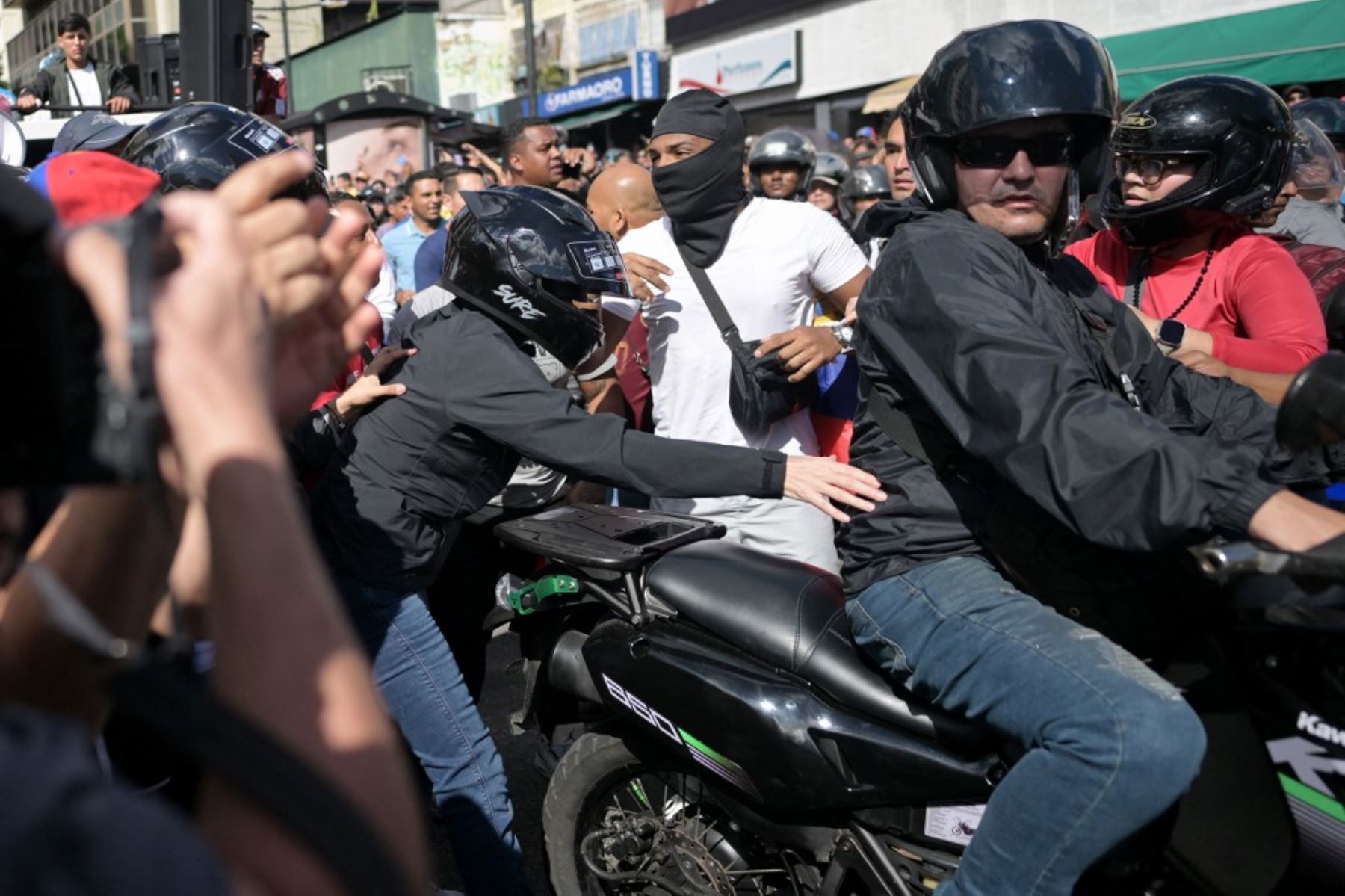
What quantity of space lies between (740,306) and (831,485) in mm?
1800

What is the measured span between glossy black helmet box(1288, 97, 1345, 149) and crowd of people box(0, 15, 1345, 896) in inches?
54.0

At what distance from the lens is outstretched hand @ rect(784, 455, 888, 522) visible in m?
2.69

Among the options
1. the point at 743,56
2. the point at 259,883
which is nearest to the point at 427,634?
the point at 259,883

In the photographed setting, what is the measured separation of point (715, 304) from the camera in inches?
175

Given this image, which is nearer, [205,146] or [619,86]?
[205,146]

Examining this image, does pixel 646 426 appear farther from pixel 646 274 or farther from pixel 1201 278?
pixel 1201 278

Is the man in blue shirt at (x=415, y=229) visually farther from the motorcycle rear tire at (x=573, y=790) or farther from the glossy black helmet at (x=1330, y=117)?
the motorcycle rear tire at (x=573, y=790)

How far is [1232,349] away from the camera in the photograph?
3594mm

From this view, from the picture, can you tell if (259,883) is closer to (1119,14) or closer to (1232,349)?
(1232,349)

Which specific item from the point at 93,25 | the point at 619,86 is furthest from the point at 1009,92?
the point at 93,25

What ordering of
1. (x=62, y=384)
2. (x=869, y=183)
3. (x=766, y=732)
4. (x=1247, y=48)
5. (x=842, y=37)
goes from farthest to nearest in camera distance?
(x=842, y=37) < (x=1247, y=48) < (x=869, y=183) < (x=766, y=732) < (x=62, y=384)

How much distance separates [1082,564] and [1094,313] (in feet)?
2.06

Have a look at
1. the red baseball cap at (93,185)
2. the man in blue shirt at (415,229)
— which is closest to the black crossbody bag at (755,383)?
the red baseball cap at (93,185)

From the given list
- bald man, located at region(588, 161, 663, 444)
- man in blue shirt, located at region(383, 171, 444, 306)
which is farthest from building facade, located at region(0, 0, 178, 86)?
bald man, located at region(588, 161, 663, 444)
